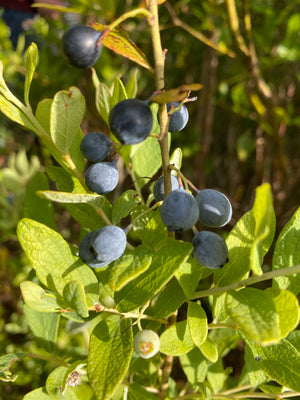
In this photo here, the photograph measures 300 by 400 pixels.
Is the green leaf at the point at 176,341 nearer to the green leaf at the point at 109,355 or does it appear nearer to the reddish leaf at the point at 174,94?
the green leaf at the point at 109,355

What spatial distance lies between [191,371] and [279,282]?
1.27ft

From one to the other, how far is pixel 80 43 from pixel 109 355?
474 millimetres

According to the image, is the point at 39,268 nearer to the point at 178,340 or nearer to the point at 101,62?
the point at 178,340

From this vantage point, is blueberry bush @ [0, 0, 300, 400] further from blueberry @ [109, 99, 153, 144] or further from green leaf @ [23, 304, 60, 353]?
green leaf @ [23, 304, 60, 353]

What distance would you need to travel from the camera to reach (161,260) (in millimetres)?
587

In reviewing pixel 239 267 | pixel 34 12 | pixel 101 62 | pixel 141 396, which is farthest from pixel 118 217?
pixel 34 12

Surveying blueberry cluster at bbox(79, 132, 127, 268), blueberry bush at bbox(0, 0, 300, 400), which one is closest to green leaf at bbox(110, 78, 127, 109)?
blueberry bush at bbox(0, 0, 300, 400)

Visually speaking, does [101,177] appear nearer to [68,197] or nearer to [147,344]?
[68,197]

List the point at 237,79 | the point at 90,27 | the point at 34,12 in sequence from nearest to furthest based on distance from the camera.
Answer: the point at 90,27, the point at 237,79, the point at 34,12

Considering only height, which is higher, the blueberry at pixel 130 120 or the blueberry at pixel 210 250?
the blueberry at pixel 130 120

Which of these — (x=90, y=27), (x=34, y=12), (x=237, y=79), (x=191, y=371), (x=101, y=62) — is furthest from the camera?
(x=34, y=12)

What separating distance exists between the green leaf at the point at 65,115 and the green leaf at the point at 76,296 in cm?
23

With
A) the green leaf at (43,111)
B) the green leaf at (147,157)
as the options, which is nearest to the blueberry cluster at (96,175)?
the green leaf at (43,111)

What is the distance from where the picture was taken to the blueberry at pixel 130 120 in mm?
531
